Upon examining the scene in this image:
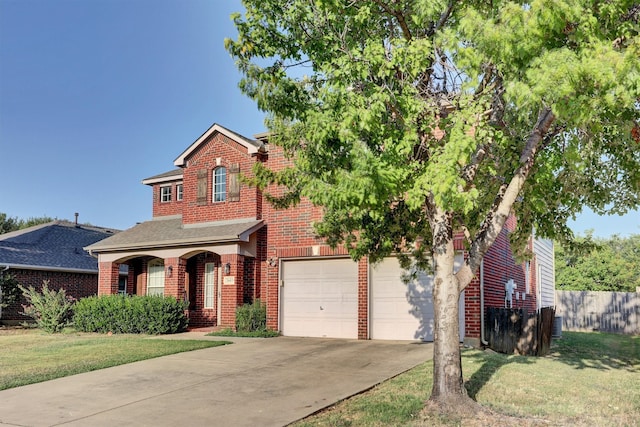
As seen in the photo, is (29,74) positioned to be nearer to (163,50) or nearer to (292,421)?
(163,50)

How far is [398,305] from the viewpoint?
14852mm

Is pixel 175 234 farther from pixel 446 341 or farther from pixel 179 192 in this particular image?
pixel 446 341

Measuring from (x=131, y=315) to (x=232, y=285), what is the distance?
329 cm

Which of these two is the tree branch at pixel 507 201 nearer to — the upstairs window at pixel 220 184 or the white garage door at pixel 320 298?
the white garage door at pixel 320 298

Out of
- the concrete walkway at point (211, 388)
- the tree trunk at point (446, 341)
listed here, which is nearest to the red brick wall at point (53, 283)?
the concrete walkway at point (211, 388)

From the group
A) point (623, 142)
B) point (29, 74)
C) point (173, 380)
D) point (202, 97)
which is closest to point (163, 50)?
point (202, 97)

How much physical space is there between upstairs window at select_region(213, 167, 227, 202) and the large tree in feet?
34.3

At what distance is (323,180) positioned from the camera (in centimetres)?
696

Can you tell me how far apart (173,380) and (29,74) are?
96.0 feet

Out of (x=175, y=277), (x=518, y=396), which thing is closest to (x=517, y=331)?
(x=518, y=396)

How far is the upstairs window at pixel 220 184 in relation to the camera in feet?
63.1

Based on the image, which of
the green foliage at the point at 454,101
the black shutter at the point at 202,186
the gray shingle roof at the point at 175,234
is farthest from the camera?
the black shutter at the point at 202,186

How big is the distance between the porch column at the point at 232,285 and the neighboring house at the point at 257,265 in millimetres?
33

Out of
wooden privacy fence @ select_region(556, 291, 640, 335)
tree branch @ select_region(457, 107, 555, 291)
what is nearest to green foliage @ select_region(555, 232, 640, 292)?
wooden privacy fence @ select_region(556, 291, 640, 335)
